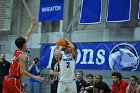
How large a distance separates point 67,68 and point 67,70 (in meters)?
0.06

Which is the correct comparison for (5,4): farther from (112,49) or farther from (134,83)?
(134,83)

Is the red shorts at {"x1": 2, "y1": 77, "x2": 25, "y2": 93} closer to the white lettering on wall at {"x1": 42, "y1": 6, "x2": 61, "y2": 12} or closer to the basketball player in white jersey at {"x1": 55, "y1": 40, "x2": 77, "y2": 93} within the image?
the basketball player in white jersey at {"x1": 55, "y1": 40, "x2": 77, "y2": 93}

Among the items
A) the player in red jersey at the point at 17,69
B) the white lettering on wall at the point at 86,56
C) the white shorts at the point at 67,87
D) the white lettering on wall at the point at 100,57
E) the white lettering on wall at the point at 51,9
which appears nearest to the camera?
the player in red jersey at the point at 17,69

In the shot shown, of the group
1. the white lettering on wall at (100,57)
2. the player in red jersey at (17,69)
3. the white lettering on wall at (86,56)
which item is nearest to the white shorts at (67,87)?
the player in red jersey at (17,69)

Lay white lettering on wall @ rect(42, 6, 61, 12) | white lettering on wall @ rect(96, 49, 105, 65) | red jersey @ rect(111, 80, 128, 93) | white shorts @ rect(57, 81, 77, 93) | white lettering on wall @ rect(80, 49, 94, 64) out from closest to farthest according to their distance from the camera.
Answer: white shorts @ rect(57, 81, 77, 93) → red jersey @ rect(111, 80, 128, 93) → white lettering on wall @ rect(96, 49, 105, 65) → white lettering on wall @ rect(80, 49, 94, 64) → white lettering on wall @ rect(42, 6, 61, 12)

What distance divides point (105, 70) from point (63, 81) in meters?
4.55

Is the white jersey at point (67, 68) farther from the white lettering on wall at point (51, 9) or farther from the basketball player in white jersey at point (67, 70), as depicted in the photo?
the white lettering on wall at point (51, 9)

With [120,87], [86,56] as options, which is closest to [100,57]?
[86,56]

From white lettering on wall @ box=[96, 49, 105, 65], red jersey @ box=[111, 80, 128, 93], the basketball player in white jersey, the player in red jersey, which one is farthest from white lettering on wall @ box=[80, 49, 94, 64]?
the player in red jersey

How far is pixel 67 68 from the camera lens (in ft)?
32.0

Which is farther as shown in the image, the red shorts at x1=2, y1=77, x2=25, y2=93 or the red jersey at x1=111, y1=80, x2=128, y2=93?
the red jersey at x1=111, y1=80, x2=128, y2=93

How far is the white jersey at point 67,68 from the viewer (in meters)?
9.68

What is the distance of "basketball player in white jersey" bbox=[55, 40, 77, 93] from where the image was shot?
9.66m

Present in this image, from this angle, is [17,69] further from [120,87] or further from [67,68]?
[120,87]
